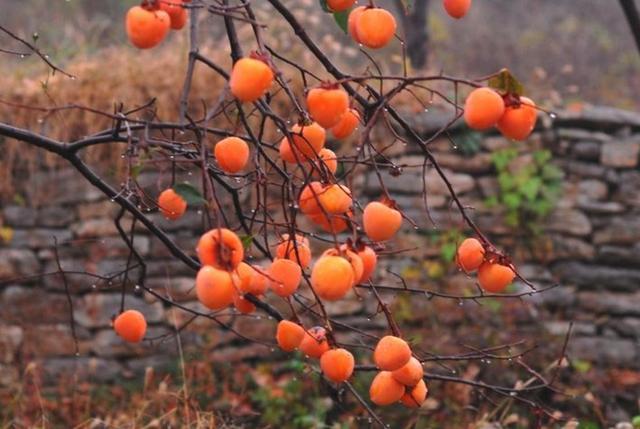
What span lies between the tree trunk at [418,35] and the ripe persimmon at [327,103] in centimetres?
430

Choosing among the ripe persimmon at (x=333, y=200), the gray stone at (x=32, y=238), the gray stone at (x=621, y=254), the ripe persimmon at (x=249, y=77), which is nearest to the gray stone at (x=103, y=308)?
the gray stone at (x=32, y=238)

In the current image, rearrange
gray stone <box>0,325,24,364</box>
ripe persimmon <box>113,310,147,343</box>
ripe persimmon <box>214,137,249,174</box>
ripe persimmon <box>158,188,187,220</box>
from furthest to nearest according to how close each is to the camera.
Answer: gray stone <box>0,325,24,364</box>, ripe persimmon <box>113,310,147,343</box>, ripe persimmon <box>158,188,187,220</box>, ripe persimmon <box>214,137,249,174</box>

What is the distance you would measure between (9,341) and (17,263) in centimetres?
35

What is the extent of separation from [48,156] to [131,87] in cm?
48

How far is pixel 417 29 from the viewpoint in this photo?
5531 millimetres

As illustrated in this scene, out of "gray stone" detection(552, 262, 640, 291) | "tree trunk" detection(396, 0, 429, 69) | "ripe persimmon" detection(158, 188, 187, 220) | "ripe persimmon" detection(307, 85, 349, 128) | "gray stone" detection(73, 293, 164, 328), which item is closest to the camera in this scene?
"ripe persimmon" detection(307, 85, 349, 128)

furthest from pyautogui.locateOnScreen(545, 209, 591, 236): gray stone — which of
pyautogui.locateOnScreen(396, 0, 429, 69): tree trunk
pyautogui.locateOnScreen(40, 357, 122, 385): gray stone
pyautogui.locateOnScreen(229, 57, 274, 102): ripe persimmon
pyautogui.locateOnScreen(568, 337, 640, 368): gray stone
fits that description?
pyautogui.locateOnScreen(229, 57, 274, 102): ripe persimmon

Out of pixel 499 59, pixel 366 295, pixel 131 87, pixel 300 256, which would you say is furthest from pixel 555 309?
pixel 499 59

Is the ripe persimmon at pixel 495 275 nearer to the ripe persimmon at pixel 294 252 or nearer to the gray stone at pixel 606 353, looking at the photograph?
the ripe persimmon at pixel 294 252

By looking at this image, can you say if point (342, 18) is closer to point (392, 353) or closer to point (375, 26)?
point (375, 26)

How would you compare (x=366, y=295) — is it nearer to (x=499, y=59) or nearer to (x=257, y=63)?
(x=257, y=63)

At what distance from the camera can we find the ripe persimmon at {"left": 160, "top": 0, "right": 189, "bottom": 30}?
3.92 ft

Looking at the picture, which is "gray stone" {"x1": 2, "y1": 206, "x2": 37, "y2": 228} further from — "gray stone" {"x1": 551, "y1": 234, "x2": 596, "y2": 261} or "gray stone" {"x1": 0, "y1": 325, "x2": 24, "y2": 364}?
"gray stone" {"x1": 551, "y1": 234, "x2": 596, "y2": 261}

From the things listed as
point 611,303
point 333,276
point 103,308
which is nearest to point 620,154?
point 611,303
